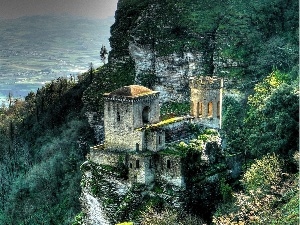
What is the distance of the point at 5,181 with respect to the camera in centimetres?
6688

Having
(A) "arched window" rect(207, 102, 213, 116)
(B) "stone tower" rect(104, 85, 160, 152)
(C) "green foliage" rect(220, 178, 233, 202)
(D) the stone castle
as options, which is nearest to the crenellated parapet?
(D) the stone castle

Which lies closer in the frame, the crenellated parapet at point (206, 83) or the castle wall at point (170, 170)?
the castle wall at point (170, 170)

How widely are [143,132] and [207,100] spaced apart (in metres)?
6.20

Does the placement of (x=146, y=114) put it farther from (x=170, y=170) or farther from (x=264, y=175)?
(x=264, y=175)

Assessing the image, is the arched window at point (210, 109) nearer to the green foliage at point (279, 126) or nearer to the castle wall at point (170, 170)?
the green foliage at point (279, 126)

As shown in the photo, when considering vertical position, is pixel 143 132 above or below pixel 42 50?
below

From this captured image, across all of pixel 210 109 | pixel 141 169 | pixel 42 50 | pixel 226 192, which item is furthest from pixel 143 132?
pixel 42 50

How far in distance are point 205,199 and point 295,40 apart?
29.1m

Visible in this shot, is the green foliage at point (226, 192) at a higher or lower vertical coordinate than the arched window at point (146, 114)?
lower

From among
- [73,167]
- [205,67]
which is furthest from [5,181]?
[205,67]

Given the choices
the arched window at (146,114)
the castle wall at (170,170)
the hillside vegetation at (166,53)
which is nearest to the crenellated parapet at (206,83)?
the hillside vegetation at (166,53)

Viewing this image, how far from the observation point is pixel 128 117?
3684 cm

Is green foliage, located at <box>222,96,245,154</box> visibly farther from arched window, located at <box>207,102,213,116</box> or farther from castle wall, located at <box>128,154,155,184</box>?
castle wall, located at <box>128,154,155,184</box>

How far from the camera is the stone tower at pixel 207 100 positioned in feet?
132
